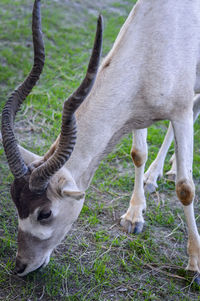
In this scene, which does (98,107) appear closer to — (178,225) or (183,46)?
(183,46)

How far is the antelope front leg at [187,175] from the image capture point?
429cm

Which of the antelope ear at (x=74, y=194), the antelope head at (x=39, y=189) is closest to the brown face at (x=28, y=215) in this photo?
the antelope head at (x=39, y=189)

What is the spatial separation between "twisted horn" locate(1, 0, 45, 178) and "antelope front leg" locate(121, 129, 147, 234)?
5.69ft

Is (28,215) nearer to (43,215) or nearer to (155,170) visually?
(43,215)

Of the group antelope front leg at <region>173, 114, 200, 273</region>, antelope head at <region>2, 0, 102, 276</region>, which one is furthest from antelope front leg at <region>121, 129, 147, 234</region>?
antelope head at <region>2, 0, 102, 276</region>

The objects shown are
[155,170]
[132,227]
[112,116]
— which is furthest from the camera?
[155,170]

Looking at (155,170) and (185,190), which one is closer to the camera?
(185,190)

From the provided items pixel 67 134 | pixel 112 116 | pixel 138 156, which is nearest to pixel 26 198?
pixel 67 134

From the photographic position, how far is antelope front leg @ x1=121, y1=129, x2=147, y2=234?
508cm

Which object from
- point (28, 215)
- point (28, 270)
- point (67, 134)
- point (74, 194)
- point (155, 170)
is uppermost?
point (67, 134)

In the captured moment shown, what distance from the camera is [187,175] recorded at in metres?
4.39

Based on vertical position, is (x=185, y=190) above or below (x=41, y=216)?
below

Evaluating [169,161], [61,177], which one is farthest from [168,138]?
[61,177]

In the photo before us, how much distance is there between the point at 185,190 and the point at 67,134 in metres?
1.61
